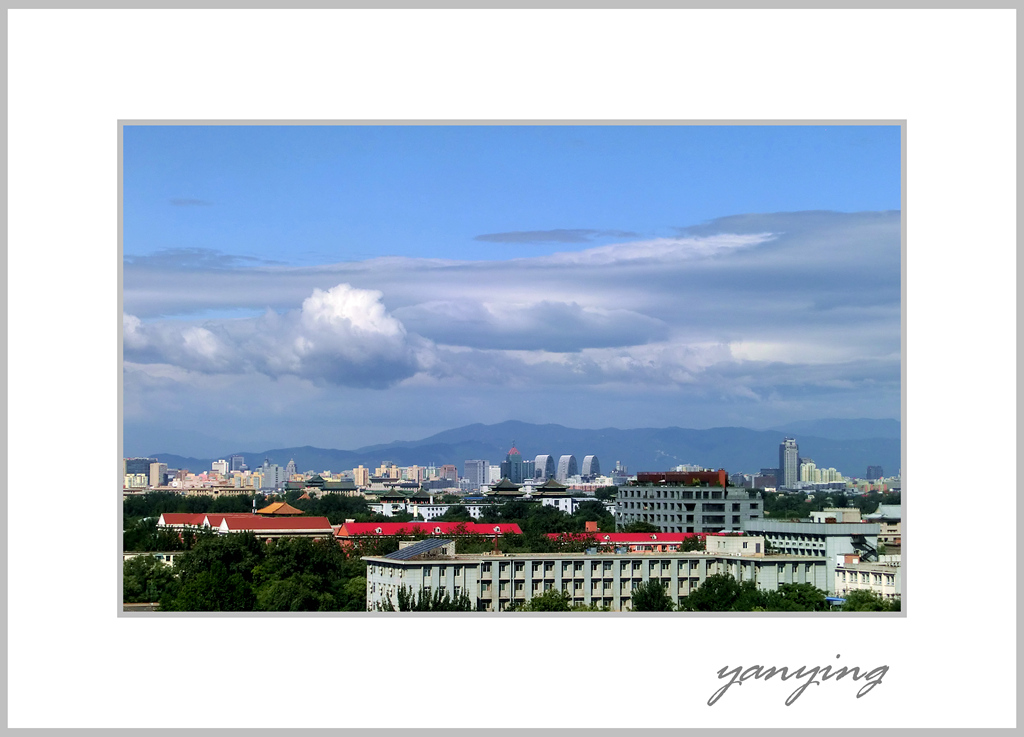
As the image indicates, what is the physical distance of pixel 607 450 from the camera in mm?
111250

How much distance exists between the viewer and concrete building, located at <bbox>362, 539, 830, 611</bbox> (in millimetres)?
15195

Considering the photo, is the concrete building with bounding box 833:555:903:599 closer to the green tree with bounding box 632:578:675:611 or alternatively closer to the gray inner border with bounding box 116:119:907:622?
the green tree with bounding box 632:578:675:611

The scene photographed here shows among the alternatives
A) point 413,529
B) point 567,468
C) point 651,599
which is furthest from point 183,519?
point 567,468

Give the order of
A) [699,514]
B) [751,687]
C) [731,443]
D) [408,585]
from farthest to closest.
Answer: [731,443] → [699,514] → [408,585] → [751,687]

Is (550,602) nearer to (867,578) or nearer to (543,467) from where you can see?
(867,578)

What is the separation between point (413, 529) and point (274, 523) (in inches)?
138

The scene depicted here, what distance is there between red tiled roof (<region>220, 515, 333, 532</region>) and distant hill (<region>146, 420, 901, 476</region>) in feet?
66.5

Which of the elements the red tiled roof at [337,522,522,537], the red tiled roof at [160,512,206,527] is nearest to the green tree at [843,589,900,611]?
the red tiled roof at [337,522,522,537]

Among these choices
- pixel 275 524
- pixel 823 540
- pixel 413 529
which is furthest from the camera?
pixel 413 529

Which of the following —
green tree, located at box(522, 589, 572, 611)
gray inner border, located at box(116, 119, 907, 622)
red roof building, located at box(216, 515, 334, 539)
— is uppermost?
gray inner border, located at box(116, 119, 907, 622)
